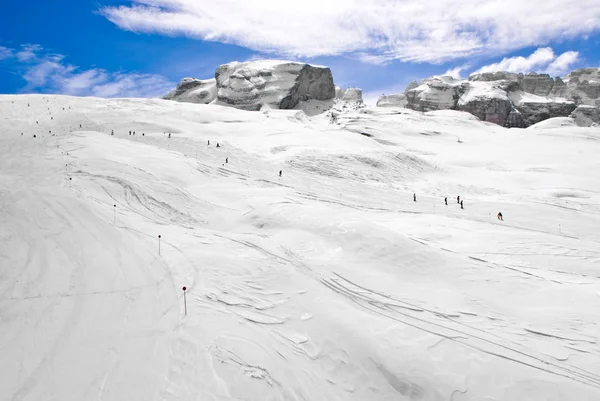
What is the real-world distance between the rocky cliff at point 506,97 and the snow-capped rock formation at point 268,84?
30329mm

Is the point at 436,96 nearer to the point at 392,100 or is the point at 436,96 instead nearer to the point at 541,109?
the point at 392,100

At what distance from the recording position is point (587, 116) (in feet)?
302

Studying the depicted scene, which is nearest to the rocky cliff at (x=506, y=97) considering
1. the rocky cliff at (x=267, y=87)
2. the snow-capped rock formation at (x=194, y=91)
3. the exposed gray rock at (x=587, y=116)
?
the exposed gray rock at (x=587, y=116)

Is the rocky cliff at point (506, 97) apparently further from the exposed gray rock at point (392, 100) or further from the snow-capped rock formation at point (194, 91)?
the snow-capped rock formation at point (194, 91)

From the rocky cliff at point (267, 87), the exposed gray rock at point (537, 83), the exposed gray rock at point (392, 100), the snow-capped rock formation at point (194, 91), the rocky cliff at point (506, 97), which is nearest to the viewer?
the rocky cliff at point (506, 97)

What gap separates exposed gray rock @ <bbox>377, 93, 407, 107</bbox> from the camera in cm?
12888

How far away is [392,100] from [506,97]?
39733 mm

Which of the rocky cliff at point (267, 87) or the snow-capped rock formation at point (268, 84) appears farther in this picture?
the rocky cliff at point (267, 87)

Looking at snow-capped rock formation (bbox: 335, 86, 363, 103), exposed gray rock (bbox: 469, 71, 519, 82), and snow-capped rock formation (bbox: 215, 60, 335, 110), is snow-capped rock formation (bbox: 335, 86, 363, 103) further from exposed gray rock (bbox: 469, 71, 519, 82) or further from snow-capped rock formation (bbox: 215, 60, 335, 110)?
exposed gray rock (bbox: 469, 71, 519, 82)

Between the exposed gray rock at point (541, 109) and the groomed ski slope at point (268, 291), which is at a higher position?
the exposed gray rock at point (541, 109)

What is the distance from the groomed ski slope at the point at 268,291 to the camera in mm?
7348

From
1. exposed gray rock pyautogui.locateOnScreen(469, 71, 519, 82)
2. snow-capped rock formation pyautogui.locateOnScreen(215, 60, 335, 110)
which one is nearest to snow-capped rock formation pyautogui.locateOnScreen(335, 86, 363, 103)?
snow-capped rock formation pyautogui.locateOnScreen(215, 60, 335, 110)

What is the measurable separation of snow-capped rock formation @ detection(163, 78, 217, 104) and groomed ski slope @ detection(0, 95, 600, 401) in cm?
11347

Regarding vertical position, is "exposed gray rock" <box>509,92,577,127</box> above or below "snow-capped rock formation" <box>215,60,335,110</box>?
below
